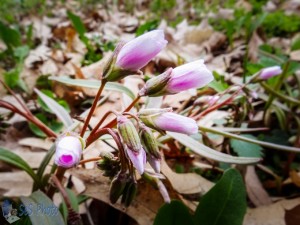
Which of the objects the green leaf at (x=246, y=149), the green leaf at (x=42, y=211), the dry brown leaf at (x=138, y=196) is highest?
the green leaf at (x=42, y=211)

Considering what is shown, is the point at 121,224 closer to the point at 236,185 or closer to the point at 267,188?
the point at 236,185

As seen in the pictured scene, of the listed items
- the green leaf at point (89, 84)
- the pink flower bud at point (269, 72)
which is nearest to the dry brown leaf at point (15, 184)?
the green leaf at point (89, 84)

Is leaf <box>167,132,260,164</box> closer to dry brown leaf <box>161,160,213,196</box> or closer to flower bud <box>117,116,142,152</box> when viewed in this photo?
dry brown leaf <box>161,160,213,196</box>

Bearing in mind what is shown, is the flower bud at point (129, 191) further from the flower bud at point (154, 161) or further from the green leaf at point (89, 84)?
the green leaf at point (89, 84)

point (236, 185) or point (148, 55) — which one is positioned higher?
point (148, 55)

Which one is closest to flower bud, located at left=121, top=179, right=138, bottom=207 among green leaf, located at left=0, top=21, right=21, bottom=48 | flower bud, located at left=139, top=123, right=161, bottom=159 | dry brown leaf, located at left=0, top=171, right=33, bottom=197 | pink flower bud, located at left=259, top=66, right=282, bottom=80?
flower bud, located at left=139, top=123, right=161, bottom=159

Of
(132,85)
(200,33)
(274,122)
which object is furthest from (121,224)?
(200,33)
